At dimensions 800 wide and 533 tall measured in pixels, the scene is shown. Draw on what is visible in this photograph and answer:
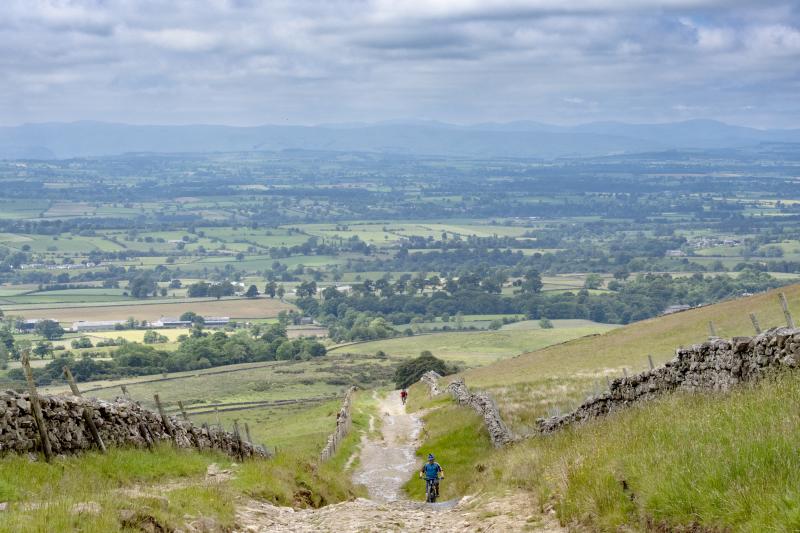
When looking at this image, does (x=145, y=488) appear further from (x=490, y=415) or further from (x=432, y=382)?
(x=432, y=382)

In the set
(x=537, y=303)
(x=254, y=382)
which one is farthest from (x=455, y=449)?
(x=537, y=303)

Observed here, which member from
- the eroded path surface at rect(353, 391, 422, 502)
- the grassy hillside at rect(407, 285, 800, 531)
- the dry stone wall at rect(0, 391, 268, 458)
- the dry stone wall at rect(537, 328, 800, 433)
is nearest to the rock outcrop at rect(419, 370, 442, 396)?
the eroded path surface at rect(353, 391, 422, 502)

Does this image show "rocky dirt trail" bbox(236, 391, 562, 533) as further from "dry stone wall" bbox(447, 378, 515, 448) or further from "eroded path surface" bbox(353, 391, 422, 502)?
"dry stone wall" bbox(447, 378, 515, 448)

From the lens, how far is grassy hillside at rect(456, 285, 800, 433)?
3753 centimetres

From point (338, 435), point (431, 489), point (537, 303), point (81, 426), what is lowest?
point (537, 303)

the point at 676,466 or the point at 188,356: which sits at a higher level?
the point at 676,466

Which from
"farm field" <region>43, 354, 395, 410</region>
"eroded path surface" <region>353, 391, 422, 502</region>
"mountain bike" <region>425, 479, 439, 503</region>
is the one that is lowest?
"farm field" <region>43, 354, 395, 410</region>

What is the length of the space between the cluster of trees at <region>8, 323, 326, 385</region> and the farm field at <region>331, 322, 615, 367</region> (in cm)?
723

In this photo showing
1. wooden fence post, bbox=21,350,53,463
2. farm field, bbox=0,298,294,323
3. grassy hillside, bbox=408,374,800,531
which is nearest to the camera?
grassy hillside, bbox=408,374,800,531

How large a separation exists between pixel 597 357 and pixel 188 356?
67.9 metres

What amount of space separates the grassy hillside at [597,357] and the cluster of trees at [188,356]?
167 ft

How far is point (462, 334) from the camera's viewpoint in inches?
5674

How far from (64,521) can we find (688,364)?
36.1ft

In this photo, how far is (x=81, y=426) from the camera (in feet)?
59.1
